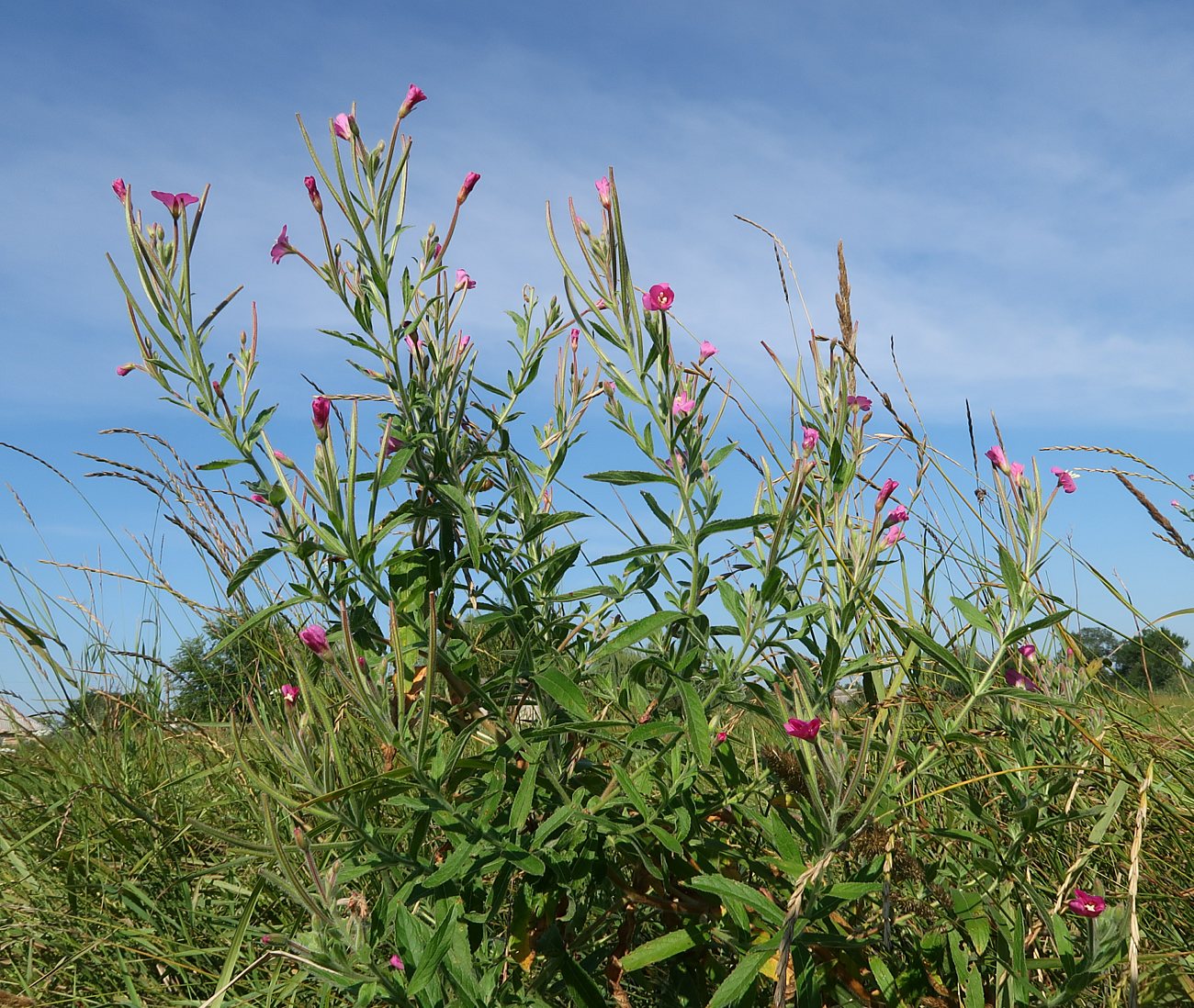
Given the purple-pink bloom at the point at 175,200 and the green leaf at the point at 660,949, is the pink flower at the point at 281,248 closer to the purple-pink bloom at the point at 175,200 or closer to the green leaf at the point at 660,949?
the purple-pink bloom at the point at 175,200

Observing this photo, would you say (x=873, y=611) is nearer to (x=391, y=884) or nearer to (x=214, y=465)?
(x=391, y=884)

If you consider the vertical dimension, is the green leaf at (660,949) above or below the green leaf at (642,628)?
below

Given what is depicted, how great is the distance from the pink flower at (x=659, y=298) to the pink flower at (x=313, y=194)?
69 centimetres

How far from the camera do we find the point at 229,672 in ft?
13.1

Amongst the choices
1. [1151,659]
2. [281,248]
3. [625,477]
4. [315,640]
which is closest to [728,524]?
[625,477]

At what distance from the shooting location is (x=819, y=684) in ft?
5.57

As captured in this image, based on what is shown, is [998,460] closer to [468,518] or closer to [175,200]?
[468,518]

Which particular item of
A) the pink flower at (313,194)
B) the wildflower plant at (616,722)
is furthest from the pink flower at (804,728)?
the pink flower at (313,194)

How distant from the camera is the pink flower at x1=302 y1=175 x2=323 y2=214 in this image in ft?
6.11

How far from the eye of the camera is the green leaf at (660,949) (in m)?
1.55

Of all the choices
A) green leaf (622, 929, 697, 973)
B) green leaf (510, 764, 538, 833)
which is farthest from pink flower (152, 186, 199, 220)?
green leaf (622, 929, 697, 973)

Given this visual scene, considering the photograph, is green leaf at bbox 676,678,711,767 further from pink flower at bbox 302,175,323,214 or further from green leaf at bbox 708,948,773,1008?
pink flower at bbox 302,175,323,214

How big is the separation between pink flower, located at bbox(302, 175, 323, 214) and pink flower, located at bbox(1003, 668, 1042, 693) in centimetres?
168

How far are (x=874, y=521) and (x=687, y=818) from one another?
1.97 ft
